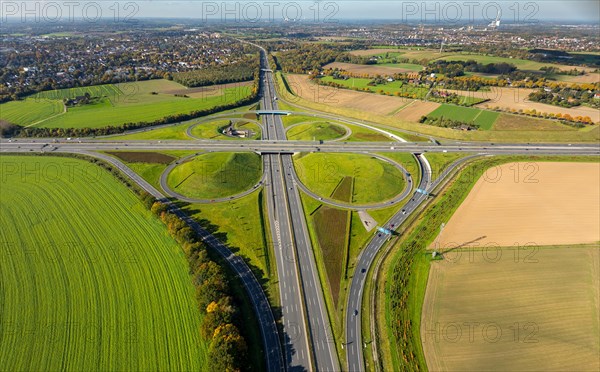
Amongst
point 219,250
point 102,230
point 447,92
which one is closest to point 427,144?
point 447,92

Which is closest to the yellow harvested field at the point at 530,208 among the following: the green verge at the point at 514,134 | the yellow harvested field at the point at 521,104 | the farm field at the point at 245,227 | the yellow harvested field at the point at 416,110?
the green verge at the point at 514,134

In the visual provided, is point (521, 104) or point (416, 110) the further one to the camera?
point (521, 104)

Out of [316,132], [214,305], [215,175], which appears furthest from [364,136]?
[214,305]

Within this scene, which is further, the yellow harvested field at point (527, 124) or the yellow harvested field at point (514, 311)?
the yellow harvested field at point (527, 124)

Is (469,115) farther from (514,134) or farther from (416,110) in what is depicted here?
(514,134)

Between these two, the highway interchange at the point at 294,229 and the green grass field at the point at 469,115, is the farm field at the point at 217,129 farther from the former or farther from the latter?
the green grass field at the point at 469,115

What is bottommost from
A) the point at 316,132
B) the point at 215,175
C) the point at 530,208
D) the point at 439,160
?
the point at 530,208
